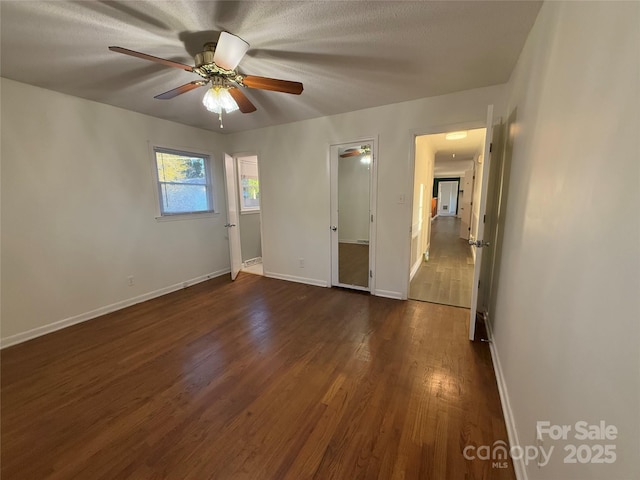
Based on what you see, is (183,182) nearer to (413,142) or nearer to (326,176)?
(326,176)

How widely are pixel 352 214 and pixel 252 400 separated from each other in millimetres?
3425

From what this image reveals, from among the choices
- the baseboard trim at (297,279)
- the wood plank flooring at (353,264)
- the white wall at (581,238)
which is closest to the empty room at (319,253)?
the white wall at (581,238)

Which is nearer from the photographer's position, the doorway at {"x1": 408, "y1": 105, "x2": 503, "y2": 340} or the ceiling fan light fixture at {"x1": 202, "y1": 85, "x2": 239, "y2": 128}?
the ceiling fan light fixture at {"x1": 202, "y1": 85, "x2": 239, "y2": 128}

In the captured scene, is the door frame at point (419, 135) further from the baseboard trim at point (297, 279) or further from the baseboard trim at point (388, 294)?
the baseboard trim at point (297, 279)

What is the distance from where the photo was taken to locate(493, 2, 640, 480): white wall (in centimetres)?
63

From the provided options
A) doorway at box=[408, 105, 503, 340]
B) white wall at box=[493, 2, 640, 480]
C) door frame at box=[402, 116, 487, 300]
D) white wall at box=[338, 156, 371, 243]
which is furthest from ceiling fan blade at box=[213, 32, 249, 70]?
white wall at box=[338, 156, 371, 243]

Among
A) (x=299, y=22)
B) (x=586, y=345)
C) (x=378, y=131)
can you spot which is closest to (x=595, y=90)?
(x=586, y=345)

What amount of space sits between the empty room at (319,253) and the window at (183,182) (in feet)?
0.15

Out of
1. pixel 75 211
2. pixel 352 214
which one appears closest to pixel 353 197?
pixel 352 214

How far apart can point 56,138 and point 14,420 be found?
255 cm

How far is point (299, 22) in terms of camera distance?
5.39 feet

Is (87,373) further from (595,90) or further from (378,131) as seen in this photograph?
(378,131)

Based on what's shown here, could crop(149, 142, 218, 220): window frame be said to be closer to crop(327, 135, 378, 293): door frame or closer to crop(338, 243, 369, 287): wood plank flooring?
crop(327, 135, 378, 293): door frame

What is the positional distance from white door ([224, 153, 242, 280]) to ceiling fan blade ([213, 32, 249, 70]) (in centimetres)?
259
